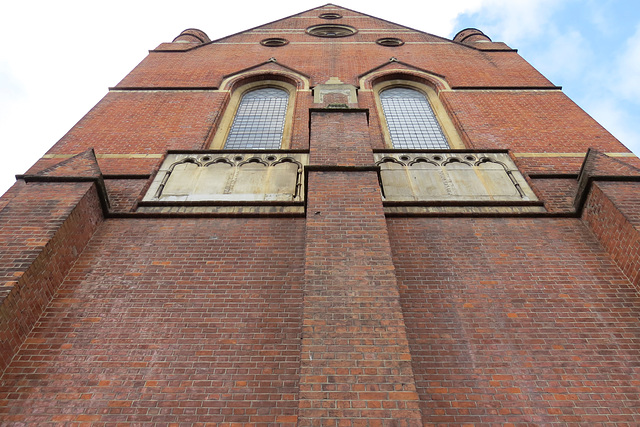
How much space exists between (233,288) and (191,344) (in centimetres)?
78

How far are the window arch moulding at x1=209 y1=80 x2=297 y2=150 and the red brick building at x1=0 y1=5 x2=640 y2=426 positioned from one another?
1.68 ft

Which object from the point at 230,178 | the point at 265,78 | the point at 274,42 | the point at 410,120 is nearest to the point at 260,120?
the point at 265,78

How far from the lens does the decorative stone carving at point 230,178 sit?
19.5 feet

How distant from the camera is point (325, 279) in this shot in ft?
13.1

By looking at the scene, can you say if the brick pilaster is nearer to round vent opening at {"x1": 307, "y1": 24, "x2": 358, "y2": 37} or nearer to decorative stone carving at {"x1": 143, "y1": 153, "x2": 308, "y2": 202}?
decorative stone carving at {"x1": 143, "y1": 153, "x2": 308, "y2": 202}

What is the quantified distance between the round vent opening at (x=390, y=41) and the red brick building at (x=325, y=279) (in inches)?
240

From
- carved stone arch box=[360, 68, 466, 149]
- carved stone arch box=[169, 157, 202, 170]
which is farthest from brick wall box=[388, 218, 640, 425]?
carved stone arch box=[360, 68, 466, 149]

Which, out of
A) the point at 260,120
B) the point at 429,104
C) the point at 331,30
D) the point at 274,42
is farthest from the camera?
the point at 331,30

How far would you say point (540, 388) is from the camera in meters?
3.74

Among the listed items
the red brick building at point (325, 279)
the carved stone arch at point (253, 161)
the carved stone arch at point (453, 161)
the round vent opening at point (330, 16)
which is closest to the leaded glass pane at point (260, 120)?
the red brick building at point (325, 279)

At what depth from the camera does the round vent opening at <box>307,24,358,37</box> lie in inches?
565

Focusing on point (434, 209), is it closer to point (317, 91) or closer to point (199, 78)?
point (317, 91)

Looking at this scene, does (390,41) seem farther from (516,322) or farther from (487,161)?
(516,322)

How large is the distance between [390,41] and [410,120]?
5.34 metres
